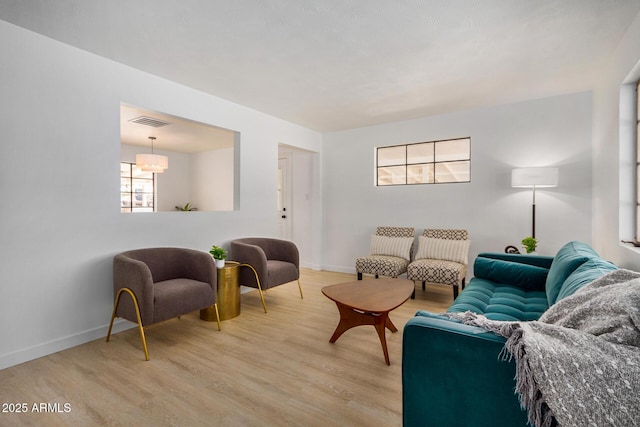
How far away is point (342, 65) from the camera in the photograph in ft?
9.93

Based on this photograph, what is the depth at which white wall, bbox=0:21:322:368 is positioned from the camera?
237cm

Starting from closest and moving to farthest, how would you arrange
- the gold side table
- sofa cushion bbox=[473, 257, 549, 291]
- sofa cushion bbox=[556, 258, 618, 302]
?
1. sofa cushion bbox=[556, 258, 618, 302]
2. sofa cushion bbox=[473, 257, 549, 291]
3. the gold side table

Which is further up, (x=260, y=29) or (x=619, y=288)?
(x=260, y=29)

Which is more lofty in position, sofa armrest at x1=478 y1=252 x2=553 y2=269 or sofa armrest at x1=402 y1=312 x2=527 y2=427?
sofa armrest at x1=478 y1=252 x2=553 y2=269

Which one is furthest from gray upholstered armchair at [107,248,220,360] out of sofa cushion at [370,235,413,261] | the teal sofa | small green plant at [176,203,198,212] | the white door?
small green plant at [176,203,198,212]

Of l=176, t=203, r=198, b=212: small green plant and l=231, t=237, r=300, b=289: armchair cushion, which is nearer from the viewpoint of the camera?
l=231, t=237, r=300, b=289: armchair cushion

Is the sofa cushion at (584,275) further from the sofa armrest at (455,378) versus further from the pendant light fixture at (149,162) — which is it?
the pendant light fixture at (149,162)

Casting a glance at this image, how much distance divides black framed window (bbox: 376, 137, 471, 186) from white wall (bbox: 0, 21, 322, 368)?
3.32 m

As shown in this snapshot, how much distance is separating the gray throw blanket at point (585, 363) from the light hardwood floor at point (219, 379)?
0.36 metres

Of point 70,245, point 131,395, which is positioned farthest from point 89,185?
point 131,395

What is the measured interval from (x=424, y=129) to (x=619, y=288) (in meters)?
4.02

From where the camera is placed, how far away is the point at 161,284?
2.91 meters

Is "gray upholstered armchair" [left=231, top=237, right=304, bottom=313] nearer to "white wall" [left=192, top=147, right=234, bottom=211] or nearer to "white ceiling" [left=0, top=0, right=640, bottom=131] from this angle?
"white ceiling" [left=0, top=0, right=640, bottom=131]

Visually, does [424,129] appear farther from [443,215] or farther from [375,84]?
[375,84]
